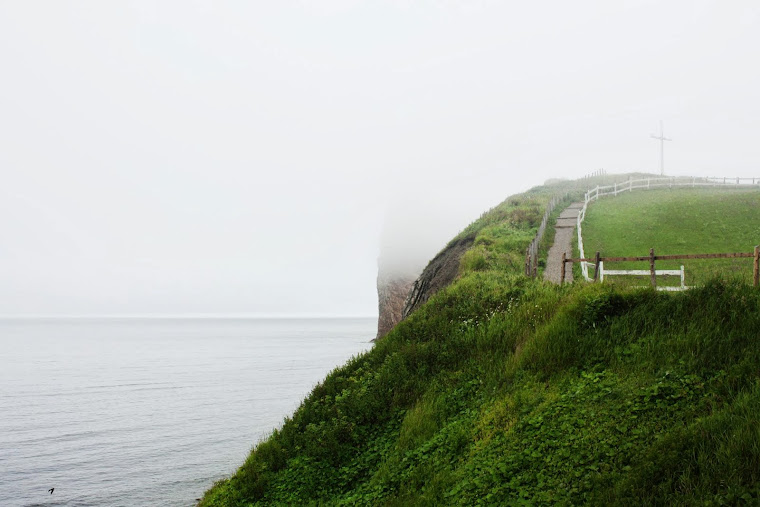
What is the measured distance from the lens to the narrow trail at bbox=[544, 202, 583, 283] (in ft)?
75.2

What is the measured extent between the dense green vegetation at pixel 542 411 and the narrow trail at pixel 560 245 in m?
6.98

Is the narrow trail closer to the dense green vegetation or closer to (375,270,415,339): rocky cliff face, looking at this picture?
the dense green vegetation

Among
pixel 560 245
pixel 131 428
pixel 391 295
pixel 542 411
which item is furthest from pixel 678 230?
pixel 391 295

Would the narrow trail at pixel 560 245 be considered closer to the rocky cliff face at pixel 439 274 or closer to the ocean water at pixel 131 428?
the rocky cliff face at pixel 439 274

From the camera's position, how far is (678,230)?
28.8m

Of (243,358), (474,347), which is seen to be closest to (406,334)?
(474,347)

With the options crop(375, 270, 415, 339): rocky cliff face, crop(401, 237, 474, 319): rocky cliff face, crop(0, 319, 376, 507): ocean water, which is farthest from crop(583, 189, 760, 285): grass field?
crop(375, 270, 415, 339): rocky cliff face

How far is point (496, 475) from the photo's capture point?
830 centimetres

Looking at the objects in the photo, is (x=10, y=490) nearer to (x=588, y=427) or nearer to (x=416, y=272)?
(x=588, y=427)

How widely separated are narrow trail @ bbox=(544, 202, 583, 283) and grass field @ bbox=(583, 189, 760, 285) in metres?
0.95

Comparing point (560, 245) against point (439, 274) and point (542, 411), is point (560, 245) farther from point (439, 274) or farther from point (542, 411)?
point (542, 411)

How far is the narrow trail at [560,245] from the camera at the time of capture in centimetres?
2292

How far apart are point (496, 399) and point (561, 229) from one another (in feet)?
81.4

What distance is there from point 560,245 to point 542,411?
21.1 m
